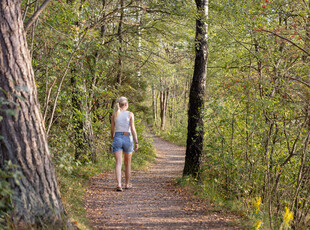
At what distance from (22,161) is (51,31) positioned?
346cm

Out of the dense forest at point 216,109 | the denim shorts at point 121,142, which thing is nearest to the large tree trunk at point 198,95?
the dense forest at point 216,109

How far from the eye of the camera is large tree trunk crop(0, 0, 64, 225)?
305cm

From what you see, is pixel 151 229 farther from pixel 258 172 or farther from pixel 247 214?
pixel 258 172

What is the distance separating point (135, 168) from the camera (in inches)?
417

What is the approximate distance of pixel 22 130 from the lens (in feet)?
10.2

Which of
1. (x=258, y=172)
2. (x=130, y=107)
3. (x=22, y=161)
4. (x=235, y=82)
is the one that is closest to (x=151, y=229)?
(x=22, y=161)

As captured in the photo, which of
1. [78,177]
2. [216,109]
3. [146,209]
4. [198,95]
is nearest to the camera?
[146,209]

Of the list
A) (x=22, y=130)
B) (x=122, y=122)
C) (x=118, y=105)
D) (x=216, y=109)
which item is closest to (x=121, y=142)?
(x=122, y=122)

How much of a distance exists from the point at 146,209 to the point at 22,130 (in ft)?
10.3

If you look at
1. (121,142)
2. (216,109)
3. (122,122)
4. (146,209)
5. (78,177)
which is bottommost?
(146,209)

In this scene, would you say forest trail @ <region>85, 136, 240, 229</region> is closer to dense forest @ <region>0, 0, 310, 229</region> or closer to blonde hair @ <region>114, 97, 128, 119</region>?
dense forest @ <region>0, 0, 310, 229</region>

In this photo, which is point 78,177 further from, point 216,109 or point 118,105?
point 216,109

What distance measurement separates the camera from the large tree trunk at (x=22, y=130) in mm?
3055

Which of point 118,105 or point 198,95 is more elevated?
point 198,95
